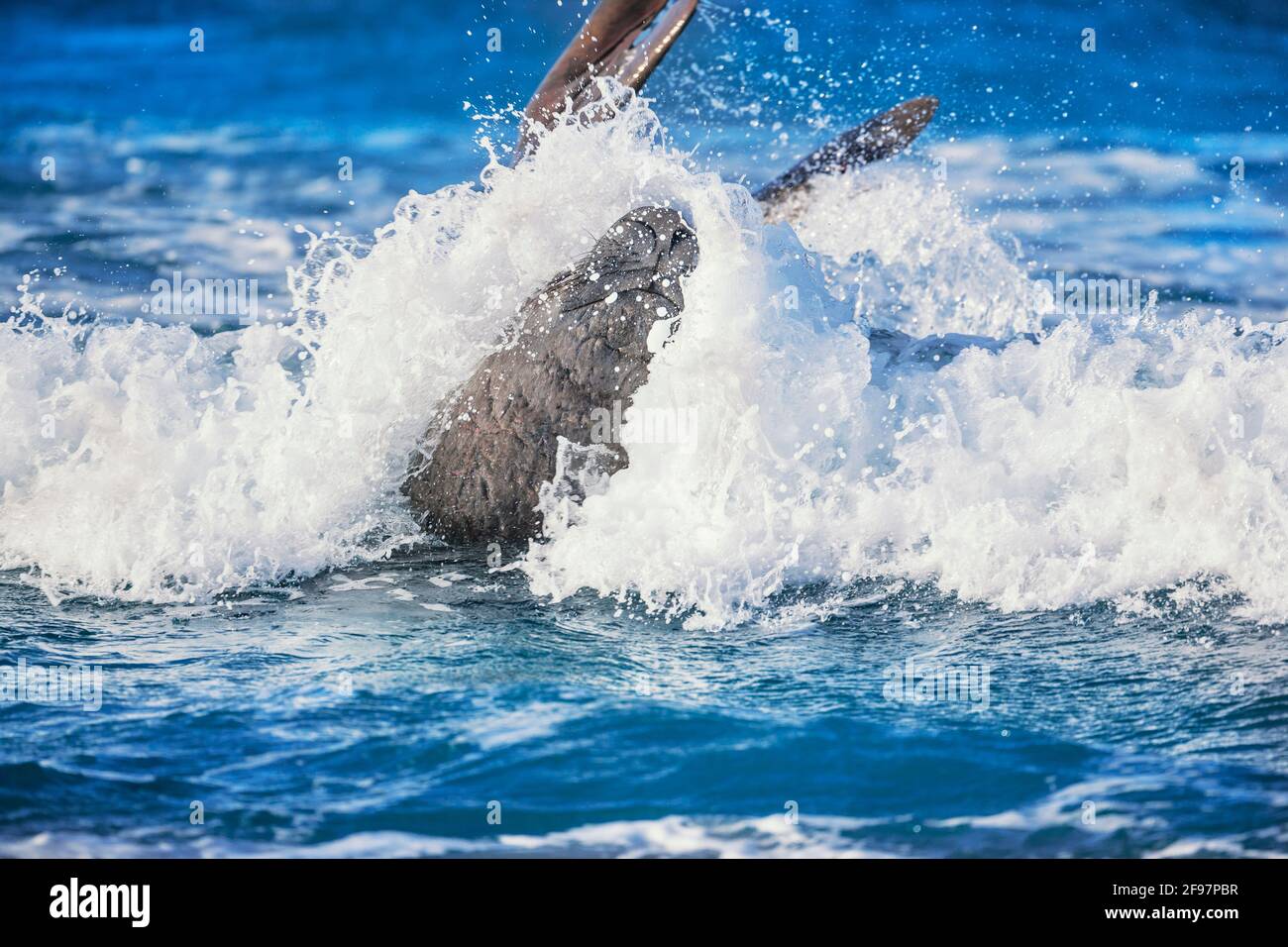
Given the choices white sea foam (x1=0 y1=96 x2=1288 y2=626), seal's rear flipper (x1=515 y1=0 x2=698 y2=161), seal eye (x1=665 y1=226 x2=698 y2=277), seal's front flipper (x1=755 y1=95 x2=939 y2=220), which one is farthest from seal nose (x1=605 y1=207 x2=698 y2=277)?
seal's front flipper (x1=755 y1=95 x2=939 y2=220)

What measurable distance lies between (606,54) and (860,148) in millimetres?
1585

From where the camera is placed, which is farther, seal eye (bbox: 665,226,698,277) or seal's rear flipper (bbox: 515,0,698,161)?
seal's rear flipper (bbox: 515,0,698,161)

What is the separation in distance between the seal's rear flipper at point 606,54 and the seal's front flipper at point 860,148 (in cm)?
124

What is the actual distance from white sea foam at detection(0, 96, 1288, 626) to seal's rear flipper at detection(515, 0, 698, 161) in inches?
13.4

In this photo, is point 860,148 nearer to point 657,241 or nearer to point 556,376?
point 657,241

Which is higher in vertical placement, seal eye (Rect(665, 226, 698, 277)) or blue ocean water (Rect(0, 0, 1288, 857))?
seal eye (Rect(665, 226, 698, 277))

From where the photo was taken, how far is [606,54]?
6137 millimetres

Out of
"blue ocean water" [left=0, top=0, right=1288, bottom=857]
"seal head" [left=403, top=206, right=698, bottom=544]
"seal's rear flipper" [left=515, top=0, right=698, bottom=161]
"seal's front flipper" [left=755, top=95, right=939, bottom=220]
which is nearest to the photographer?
"blue ocean water" [left=0, top=0, right=1288, bottom=857]

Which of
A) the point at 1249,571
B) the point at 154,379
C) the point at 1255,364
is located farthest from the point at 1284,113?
the point at 154,379

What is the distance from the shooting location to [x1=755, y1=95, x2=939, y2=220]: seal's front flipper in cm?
688

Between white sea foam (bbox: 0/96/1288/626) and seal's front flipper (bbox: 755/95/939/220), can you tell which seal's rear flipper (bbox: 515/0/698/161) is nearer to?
white sea foam (bbox: 0/96/1288/626)

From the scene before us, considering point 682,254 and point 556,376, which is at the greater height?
point 682,254

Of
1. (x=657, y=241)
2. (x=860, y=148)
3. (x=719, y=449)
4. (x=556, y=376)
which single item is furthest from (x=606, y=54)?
(x=719, y=449)

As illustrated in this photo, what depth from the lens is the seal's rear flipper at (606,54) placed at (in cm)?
598
